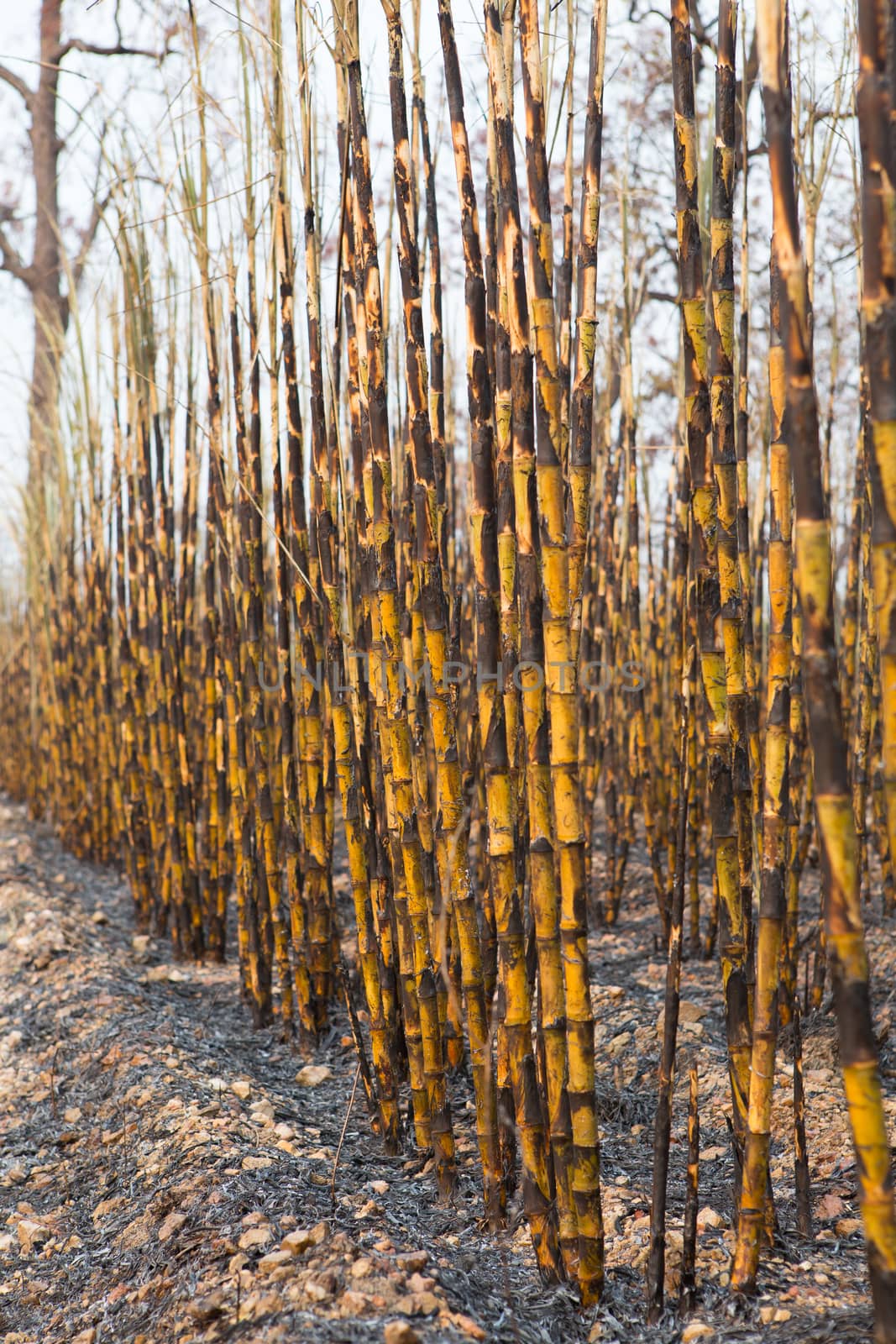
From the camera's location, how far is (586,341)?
900mm

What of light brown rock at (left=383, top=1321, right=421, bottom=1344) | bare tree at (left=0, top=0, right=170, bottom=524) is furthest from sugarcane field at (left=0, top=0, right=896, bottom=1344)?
bare tree at (left=0, top=0, right=170, bottom=524)

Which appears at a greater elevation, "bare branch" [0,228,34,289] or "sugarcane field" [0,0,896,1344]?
"bare branch" [0,228,34,289]

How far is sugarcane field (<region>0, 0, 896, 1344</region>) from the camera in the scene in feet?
2.41

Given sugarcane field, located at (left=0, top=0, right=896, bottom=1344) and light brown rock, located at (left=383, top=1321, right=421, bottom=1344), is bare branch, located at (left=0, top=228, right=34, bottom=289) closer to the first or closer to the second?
sugarcane field, located at (left=0, top=0, right=896, bottom=1344)

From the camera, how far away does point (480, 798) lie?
129cm

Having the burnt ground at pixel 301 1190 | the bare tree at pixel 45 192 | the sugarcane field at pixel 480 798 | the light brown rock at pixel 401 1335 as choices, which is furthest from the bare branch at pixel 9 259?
the light brown rock at pixel 401 1335

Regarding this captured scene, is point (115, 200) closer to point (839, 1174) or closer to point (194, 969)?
point (194, 969)

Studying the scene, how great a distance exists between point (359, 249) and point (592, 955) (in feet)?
4.65

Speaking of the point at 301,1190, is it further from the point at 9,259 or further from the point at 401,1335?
the point at 9,259

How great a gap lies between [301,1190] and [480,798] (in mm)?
489

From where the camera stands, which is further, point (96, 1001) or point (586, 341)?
point (96, 1001)

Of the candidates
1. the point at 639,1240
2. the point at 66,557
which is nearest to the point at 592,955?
the point at 639,1240

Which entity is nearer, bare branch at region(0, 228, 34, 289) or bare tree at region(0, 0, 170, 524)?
bare tree at region(0, 0, 170, 524)

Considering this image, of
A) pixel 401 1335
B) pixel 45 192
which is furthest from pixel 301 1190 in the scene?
pixel 45 192
